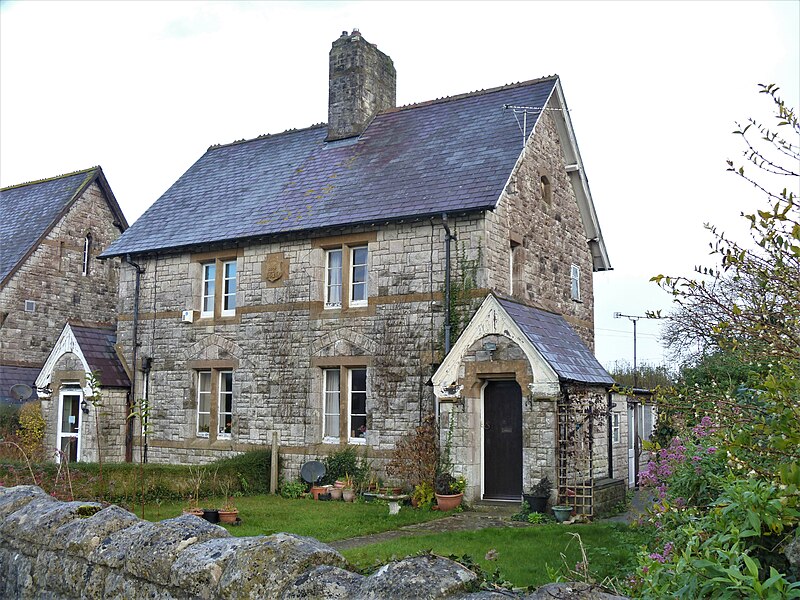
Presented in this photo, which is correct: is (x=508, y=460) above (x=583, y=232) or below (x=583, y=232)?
below

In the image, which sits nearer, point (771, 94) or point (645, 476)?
→ point (771, 94)

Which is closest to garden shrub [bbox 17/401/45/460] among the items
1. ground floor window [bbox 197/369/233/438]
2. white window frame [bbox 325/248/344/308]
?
ground floor window [bbox 197/369/233/438]

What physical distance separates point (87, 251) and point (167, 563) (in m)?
26.0

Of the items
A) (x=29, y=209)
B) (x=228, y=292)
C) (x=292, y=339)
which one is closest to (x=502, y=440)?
(x=292, y=339)

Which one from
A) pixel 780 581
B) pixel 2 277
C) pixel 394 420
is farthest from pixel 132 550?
pixel 2 277

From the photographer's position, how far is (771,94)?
4840 millimetres

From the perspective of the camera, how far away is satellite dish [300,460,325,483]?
17219 mm

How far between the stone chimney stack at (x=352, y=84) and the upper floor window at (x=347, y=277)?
4563 mm

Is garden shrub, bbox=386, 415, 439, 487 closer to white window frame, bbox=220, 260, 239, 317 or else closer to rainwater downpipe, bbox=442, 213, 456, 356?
rainwater downpipe, bbox=442, 213, 456, 356

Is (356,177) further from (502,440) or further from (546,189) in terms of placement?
(502,440)

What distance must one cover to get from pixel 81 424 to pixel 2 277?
8.02 m

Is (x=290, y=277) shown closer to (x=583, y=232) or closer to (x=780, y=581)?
(x=583, y=232)

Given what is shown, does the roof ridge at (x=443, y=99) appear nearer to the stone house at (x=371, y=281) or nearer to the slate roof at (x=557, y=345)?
the stone house at (x=371, y=281)

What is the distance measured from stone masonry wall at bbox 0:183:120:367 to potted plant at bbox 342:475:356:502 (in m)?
12.7
